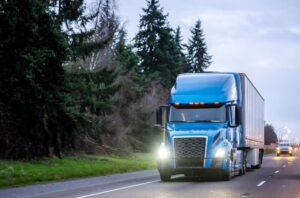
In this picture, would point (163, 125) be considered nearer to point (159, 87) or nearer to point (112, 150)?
point (112, 150)

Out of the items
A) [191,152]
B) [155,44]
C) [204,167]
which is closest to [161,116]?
[191,152]

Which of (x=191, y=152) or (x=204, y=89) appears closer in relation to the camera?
(x=191, y=152)

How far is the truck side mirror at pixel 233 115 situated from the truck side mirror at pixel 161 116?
7.88 ft

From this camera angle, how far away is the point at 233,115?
22.9 m

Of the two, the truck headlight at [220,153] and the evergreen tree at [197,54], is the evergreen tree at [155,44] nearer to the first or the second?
the evergreen tree at [197,54]

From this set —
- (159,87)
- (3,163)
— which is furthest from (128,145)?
(3,163)

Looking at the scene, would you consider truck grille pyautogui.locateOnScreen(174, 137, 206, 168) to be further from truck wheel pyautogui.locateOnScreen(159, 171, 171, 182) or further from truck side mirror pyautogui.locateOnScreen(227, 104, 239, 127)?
truck side mirror pyautogui.locateOnScreen(227, 104, 239, 127)

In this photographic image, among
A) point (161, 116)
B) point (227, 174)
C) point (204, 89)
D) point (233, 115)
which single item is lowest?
point (227, 174)

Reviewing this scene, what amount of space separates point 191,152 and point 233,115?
8.64ft

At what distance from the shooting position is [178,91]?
22828 mm

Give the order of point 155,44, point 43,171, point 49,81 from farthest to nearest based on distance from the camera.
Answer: point 155,44 → point 49,81 → point 43,171

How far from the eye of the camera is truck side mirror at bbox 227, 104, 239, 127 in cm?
2252

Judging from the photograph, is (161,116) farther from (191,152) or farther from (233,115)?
(233,115)

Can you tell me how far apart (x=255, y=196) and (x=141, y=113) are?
156 feet
